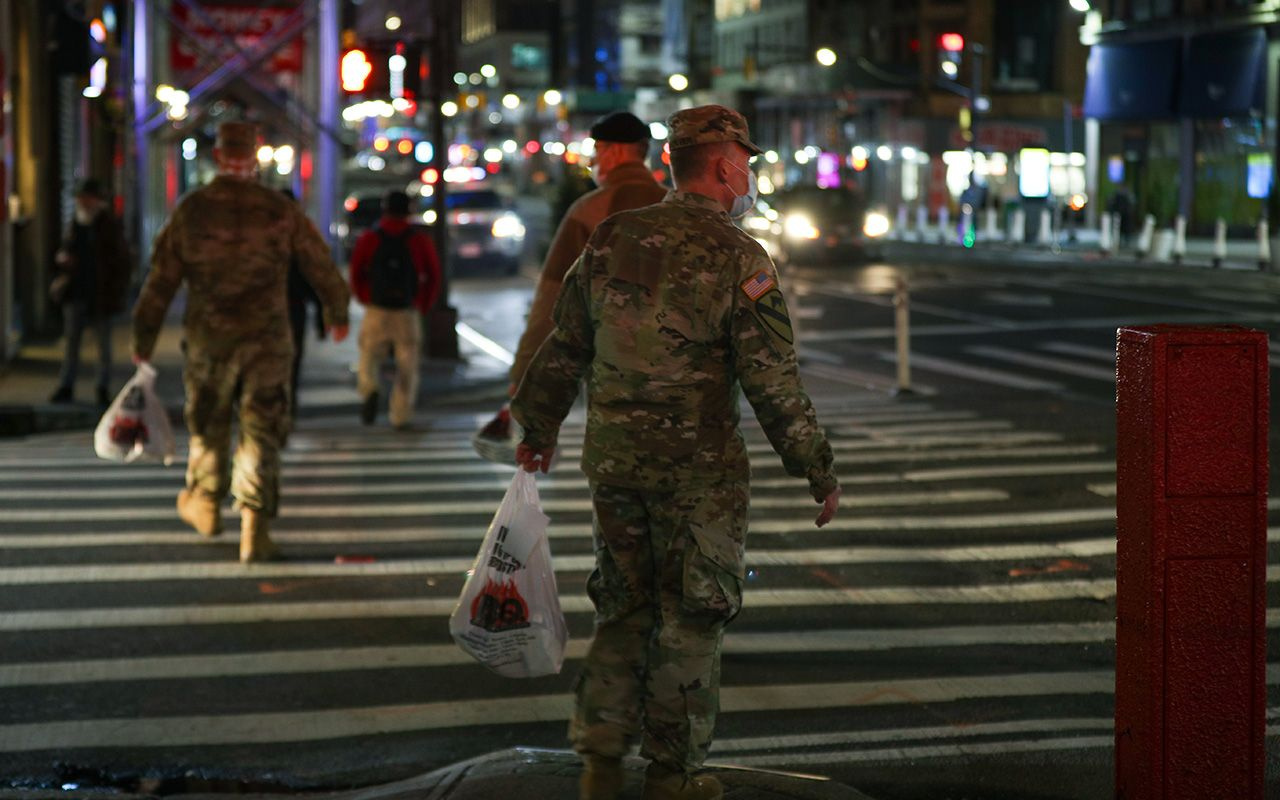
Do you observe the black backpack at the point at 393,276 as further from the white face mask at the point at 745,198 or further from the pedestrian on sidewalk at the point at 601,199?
the white face mask at the point at 745,198

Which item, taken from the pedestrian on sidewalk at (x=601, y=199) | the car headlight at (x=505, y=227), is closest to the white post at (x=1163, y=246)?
the car headlight at (x=505, y=227)

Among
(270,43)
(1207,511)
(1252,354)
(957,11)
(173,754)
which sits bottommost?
(173,754)

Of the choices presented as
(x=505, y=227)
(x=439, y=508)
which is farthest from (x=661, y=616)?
(x=505, y=227)

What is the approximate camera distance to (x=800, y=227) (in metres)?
39.6

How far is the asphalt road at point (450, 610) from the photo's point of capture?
6.21 meters

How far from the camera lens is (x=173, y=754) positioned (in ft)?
20.4

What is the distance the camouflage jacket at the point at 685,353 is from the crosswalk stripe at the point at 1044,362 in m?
13.5

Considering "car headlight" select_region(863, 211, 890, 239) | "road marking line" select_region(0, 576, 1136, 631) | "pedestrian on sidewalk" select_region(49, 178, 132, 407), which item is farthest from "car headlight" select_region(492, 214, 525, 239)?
"road marking line" select_region(0, 576, 1136, 631)

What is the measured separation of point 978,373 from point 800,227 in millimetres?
20694

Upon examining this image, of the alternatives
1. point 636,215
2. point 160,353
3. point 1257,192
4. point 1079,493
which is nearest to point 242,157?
point 636,215

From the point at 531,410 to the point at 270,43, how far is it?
2426 cm

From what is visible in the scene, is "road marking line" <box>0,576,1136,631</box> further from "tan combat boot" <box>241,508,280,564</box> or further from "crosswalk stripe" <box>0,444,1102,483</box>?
"crosswalk stripe" <box>0,444,1102,483</box>

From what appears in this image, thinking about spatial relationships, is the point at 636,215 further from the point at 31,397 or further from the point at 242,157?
the point at 31,397

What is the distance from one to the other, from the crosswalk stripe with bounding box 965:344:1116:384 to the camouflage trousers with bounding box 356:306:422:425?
695cm
